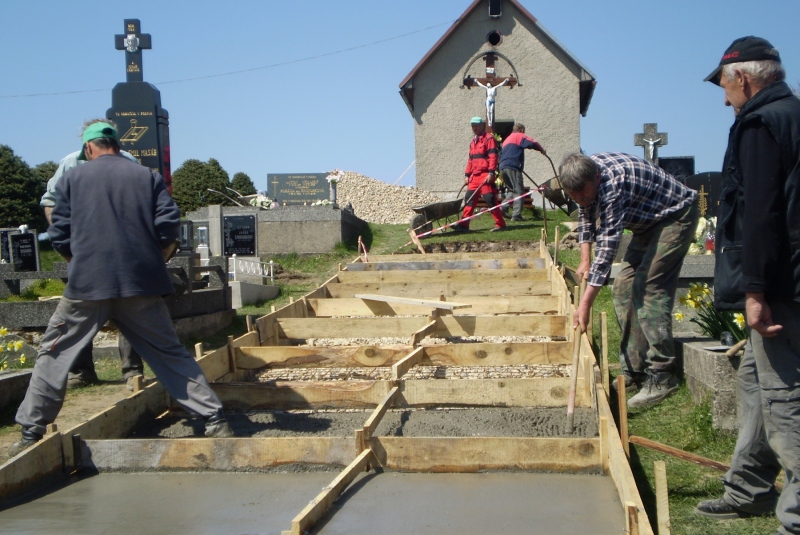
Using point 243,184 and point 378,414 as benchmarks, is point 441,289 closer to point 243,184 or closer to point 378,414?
point 378,414

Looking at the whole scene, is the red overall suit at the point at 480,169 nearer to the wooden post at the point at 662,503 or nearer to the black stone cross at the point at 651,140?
the black stone cross at the point at 651,140

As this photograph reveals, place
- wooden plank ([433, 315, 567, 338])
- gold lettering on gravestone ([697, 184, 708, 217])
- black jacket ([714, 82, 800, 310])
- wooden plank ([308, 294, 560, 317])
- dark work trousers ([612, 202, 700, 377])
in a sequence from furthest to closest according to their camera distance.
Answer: gold lettering on gravestone ([697, 184, 708, 217]) → wooden plank ([308, 294, 560, 317]) → wooden plank ([433, 315, 567, 338]) → dark work trousers ([612, 202, 700, 377]) → black jacket ([714, 82, 800, 310])

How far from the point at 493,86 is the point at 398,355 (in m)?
19.2

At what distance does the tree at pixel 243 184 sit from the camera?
3102 centimetres

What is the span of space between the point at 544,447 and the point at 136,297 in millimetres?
2167

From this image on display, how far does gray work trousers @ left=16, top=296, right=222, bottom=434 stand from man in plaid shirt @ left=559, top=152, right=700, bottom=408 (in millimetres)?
2174

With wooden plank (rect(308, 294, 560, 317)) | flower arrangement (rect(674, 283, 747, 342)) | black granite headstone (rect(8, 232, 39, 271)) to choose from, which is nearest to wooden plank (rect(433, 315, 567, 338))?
wooden plank (rect(308, 294, 560, 317))

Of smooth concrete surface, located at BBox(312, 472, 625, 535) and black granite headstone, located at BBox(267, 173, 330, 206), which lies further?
black granite headstone, located at BBox(267, 173, 330, 206)

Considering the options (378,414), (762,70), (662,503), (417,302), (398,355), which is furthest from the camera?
(417,302)

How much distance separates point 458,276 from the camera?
28.2 feet

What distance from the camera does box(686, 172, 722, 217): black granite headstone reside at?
999 centimetres

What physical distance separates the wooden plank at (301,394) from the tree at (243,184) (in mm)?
26473

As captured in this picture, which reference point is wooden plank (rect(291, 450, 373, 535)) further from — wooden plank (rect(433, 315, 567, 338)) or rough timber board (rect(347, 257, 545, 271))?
rough timber board (rect(347, 257, 545, 271))

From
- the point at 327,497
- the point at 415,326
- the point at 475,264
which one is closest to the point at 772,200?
the point at 327,497
